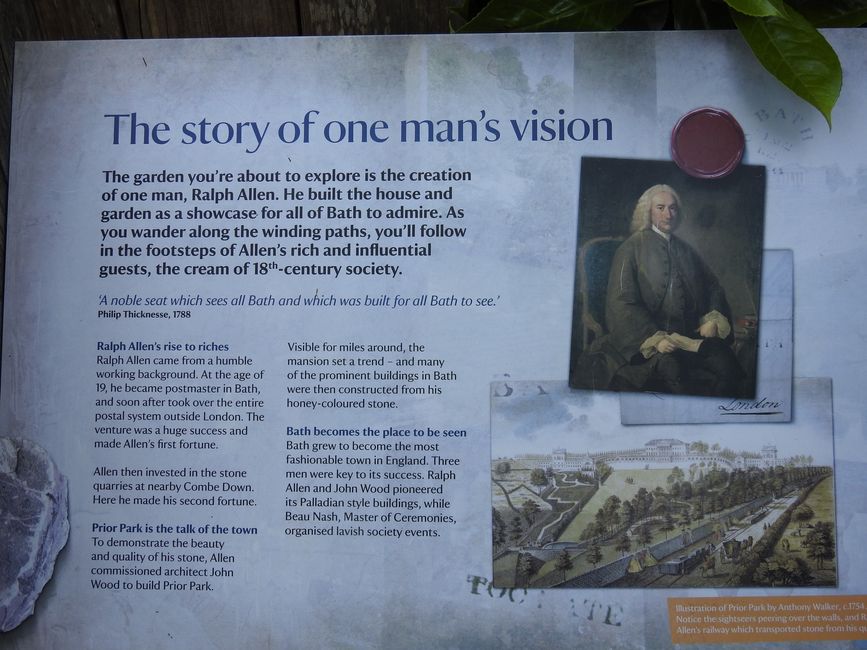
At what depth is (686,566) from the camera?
1.12 meters

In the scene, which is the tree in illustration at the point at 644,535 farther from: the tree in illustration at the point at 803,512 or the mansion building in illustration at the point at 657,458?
the tree in illustration at the point at 803,512

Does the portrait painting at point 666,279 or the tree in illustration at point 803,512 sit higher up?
the portrait painting at point 666,279

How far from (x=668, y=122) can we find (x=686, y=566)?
2.09 feet

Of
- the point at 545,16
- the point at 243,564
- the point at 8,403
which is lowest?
the point at 243,564

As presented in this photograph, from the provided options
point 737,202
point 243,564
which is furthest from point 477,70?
point 243,564

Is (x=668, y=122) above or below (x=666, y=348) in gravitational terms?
above

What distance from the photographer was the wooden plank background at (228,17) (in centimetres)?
126

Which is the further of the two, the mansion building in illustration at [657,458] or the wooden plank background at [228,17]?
the wooden plank background at [228,17]

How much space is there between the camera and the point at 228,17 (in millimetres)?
1261

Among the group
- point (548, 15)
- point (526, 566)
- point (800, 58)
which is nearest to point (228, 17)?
point (548, 15)

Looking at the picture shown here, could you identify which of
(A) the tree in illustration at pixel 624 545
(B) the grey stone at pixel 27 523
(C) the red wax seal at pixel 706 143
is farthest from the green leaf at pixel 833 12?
(B) the grey stone at pixel 27 523

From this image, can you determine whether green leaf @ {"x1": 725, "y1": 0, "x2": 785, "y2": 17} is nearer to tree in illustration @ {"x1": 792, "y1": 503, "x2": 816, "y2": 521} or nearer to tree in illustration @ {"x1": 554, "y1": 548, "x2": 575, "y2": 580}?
tree in illustration @ {"x1": 792, "y1": 503, "x2": 816, "y2": 521}

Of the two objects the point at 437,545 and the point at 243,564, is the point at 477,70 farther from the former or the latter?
the point at 243,564

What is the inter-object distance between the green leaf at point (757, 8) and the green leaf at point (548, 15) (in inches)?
7.2
